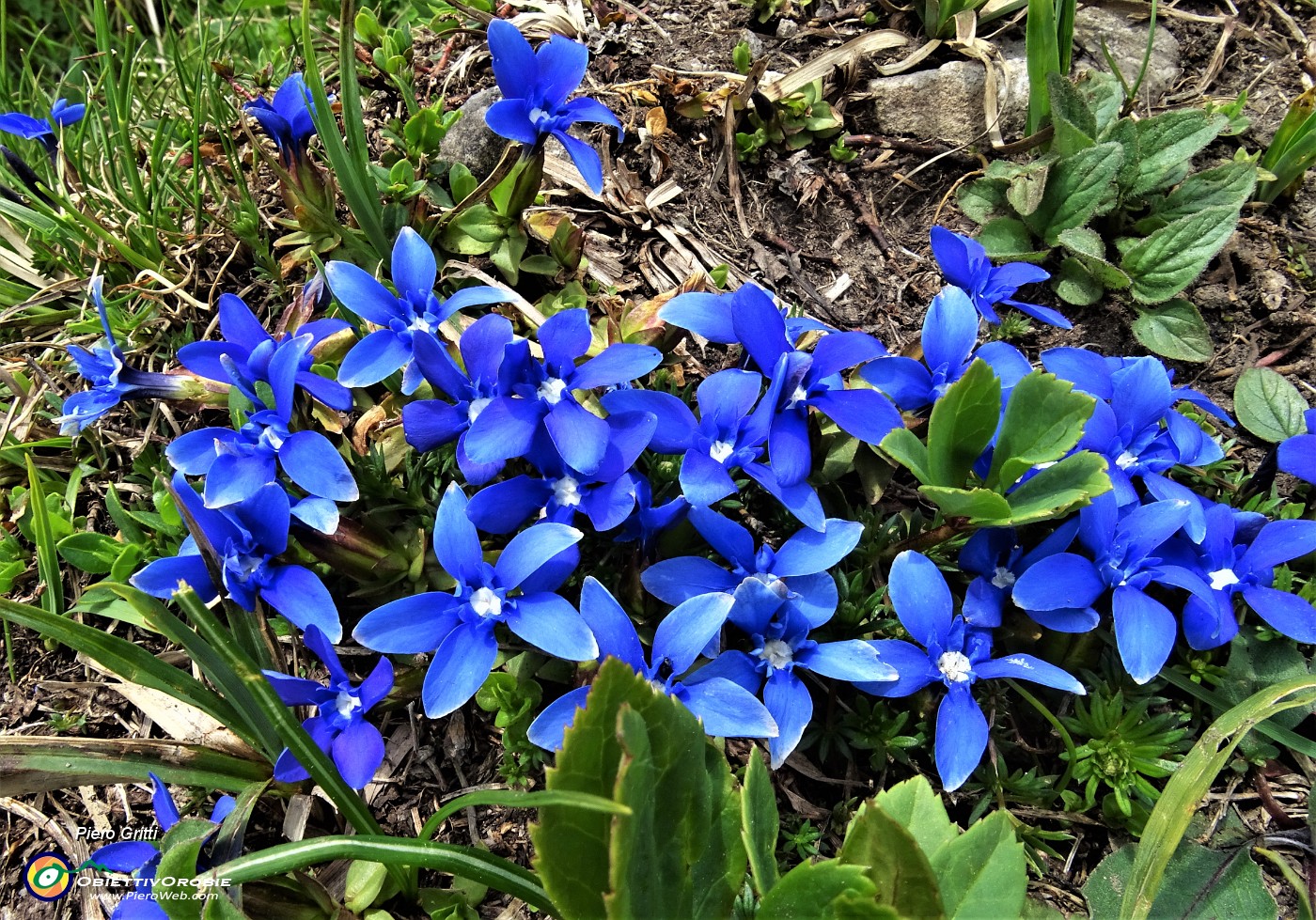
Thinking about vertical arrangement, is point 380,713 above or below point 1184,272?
below

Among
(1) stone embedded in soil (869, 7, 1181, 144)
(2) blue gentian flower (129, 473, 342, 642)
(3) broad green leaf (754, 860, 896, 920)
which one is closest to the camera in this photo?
(3) broad green leaf (754, 860, 896, 920)

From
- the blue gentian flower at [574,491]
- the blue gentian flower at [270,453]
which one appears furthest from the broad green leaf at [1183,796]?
the blue gentian flower at [270,453]

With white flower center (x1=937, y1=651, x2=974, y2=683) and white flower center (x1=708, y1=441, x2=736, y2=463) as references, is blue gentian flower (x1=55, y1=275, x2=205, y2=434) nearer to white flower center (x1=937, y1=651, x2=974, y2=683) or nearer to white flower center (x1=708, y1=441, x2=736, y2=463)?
white flower center (x1=708, y1=441, x2=736, y2=463)

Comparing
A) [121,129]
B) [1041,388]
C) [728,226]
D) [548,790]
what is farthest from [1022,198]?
[121,129]

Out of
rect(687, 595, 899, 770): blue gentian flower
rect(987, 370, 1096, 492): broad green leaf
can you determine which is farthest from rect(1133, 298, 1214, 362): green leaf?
rect(687, 595, 899, 770): blue gentian flower

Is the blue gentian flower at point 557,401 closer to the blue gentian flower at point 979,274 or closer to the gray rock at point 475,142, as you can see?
the blue gentian flower at point 979,274

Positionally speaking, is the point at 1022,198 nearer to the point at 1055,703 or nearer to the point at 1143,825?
the point at 1055,703

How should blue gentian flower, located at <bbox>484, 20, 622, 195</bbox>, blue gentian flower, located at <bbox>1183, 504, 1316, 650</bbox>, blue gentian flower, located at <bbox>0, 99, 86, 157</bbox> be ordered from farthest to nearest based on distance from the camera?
blue gentian flower, located at <bbox>0, 99, 86, 157</bbox> < blue gentian flower, located at <bbox>484, 20, 622, 195</bbox> < blue gentian flower, located at <bbox>1183, 504, 1316, 650</bbox>
